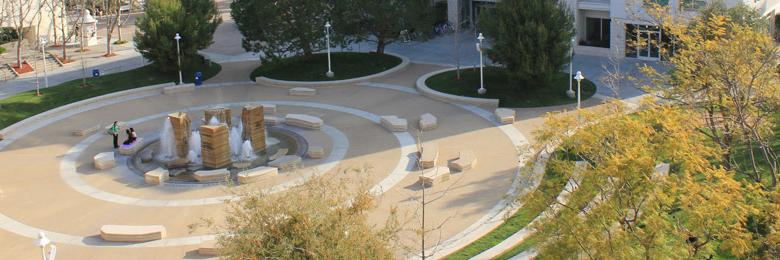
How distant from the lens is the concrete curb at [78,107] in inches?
1622

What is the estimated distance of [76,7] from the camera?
66.5 metres

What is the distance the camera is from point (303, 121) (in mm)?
39625

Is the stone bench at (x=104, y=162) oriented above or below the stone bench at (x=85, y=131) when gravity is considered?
below

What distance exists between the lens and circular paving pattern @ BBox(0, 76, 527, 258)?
28.8 metres

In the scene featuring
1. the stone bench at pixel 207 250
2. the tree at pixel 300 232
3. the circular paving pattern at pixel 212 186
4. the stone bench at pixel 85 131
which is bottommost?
the stone bench at pixel 207 250

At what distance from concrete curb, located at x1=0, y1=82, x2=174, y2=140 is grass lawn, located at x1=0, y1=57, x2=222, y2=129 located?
0.85 meters

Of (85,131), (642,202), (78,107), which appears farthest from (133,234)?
(78,107)

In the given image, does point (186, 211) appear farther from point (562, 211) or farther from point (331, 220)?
point (562, 211)

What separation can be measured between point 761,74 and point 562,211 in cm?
848

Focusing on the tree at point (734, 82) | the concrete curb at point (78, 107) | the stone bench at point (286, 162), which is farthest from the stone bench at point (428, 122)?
the concrete curb at point (78, 107)

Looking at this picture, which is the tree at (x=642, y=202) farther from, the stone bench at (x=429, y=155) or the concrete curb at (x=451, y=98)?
the concrete curb at (x=451, y=98)

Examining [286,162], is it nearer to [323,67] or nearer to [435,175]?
[435,175]

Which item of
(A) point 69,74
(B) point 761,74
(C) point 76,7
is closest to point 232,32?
(C) point 76,7

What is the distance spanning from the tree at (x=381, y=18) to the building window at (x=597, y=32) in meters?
9.77
